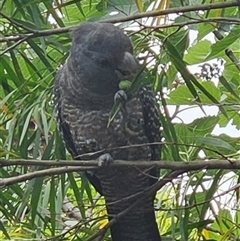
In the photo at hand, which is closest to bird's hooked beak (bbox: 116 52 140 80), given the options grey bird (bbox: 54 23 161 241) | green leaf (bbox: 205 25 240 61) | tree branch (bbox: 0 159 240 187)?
grey bird (bbox: 54 23 161 241)

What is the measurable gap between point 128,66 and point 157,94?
0.15 meters

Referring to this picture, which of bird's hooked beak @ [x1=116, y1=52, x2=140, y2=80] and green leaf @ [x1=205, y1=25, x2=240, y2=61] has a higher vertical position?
green leaf @ [x1=205, y1=25, x2=240, y2=61]

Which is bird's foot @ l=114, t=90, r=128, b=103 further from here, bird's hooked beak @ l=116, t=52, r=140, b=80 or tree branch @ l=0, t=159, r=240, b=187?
tree branch @ l=0, t=159, r=240, b=187

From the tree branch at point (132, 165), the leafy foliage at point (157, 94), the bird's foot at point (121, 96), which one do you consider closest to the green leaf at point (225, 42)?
the leafy foliage at point (157, 94)

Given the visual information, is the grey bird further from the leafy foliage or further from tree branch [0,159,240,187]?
tree branch [0,159,240,187]

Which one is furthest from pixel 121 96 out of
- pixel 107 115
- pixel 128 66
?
pixel 107 115

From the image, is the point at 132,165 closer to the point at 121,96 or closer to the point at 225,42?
the point at 121,96

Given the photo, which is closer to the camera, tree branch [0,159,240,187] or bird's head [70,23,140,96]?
tree branch [0,159,240,187]

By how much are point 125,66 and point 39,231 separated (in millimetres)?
418

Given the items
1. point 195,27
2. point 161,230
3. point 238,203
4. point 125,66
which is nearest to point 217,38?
point 195,27

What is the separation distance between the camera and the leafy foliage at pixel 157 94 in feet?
4.47

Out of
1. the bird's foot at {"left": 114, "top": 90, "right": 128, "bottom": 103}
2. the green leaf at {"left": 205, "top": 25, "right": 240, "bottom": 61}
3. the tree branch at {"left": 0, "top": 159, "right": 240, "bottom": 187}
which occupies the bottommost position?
the tree branch at {"left": 0, "top": 159, "right": 240, "bottom": 187}

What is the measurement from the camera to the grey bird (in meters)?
1.55

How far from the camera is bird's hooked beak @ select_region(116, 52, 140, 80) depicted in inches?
57.5
